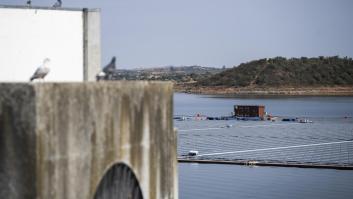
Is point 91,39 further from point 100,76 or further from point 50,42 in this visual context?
point 100,76

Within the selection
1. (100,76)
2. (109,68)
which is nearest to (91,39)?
(109,68)

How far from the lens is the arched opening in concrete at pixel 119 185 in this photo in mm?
7469

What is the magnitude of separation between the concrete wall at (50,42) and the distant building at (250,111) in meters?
74.1

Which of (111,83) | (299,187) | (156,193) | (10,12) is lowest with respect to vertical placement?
(299,187)

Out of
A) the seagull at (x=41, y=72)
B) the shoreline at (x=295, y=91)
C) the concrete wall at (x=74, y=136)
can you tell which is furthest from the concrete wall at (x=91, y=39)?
the shoreline at (x=295, y=91)

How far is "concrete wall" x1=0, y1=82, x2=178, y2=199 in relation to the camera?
6.39m

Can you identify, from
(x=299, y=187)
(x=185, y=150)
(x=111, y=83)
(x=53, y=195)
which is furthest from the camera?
(x=185, y=150)

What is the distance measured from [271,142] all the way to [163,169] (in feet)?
157

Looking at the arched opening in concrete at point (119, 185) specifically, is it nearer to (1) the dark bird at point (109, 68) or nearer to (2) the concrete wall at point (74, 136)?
(2) the concrete wall at point (74, 136)

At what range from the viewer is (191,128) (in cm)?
6981

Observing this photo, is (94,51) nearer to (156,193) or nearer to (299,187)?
(156,193)

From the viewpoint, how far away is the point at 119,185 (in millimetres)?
7781

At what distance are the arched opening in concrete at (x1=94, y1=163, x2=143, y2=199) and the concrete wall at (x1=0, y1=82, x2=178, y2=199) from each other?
0.06 meters

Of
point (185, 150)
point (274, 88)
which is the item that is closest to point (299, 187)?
point (185, 150)
